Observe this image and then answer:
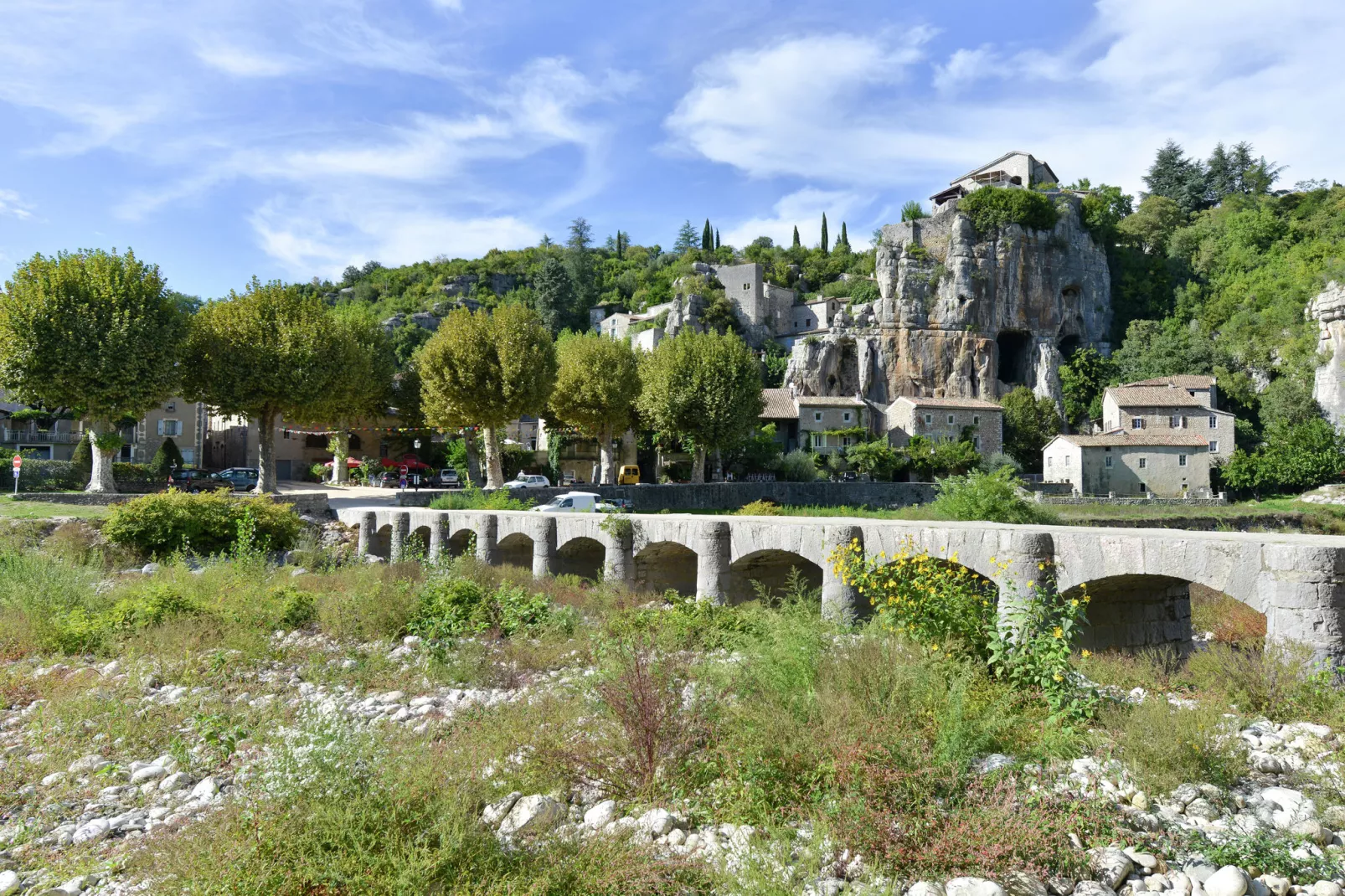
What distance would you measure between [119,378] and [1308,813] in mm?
33054

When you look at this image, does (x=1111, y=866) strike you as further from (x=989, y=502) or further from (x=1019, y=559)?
(x=989, y=502)

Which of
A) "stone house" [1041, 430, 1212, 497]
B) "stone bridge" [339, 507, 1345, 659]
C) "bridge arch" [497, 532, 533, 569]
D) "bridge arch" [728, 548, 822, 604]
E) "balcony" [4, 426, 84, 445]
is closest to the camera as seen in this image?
"stone bridge" [339, 507, 1345, 659]

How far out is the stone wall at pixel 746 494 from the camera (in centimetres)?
3689

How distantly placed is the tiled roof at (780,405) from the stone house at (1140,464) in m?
20.5

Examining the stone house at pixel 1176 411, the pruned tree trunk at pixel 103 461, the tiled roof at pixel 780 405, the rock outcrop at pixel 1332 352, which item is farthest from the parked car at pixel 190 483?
the rock outcrop at pixel 1332 352

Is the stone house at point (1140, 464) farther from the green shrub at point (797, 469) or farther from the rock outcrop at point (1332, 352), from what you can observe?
the green shrub at point (797, 469)

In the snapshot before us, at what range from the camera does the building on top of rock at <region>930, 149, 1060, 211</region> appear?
3482 inches

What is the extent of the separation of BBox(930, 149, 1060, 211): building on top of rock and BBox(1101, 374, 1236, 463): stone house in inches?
1398

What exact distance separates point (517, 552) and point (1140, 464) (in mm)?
50520

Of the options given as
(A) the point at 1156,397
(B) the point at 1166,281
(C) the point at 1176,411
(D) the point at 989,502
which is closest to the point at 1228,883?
(D) the point at 989,502

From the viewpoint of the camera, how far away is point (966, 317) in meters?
74.2

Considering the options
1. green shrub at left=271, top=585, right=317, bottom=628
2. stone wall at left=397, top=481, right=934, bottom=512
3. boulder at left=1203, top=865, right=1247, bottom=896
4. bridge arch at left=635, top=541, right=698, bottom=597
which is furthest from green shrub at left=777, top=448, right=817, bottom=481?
boulder at left=1203, top=865, right=1247, bottom=896

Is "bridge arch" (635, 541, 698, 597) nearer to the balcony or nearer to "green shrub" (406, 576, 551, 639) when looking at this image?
"green shrub" (406, 576, 551, 639)

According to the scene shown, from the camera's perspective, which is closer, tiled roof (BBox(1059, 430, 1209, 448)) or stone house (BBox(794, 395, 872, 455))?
tiled roof (BBox(1059, 430, 1209, 448))
